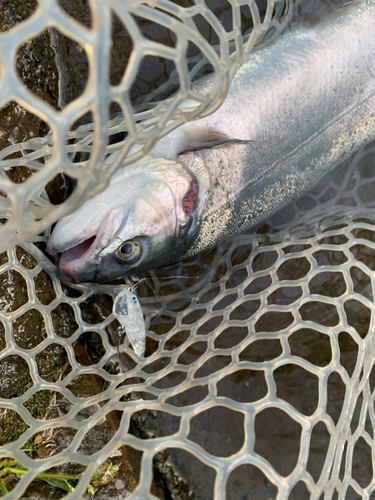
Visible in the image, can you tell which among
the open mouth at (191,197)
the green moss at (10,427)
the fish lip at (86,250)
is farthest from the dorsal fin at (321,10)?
the green moss at (10,427)

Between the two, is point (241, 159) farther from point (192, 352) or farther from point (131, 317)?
point (192, 352)

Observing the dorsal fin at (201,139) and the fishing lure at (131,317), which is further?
the fishing lure at (131,317)

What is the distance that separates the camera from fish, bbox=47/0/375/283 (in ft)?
6.41

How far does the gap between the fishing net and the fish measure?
9.5 inches

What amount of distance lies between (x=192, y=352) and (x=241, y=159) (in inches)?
50.1

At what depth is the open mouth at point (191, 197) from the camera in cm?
210

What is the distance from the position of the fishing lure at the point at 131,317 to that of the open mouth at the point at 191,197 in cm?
60

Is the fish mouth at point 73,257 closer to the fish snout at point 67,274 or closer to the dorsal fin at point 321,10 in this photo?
the fish snout at point 67,274

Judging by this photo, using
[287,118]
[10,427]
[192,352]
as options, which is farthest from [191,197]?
[10,427]

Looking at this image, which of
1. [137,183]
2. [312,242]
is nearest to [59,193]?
[137,183]

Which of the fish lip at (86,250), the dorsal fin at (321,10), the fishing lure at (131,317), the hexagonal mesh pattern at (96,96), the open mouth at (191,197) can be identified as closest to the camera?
the hexagonal mesh pattern at (96,96)

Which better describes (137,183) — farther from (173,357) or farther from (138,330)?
(173,357)

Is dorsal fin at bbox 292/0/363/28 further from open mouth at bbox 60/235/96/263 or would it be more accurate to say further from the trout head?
open mouth at bbox 60/235/96/263

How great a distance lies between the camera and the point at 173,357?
2230 millimetres
